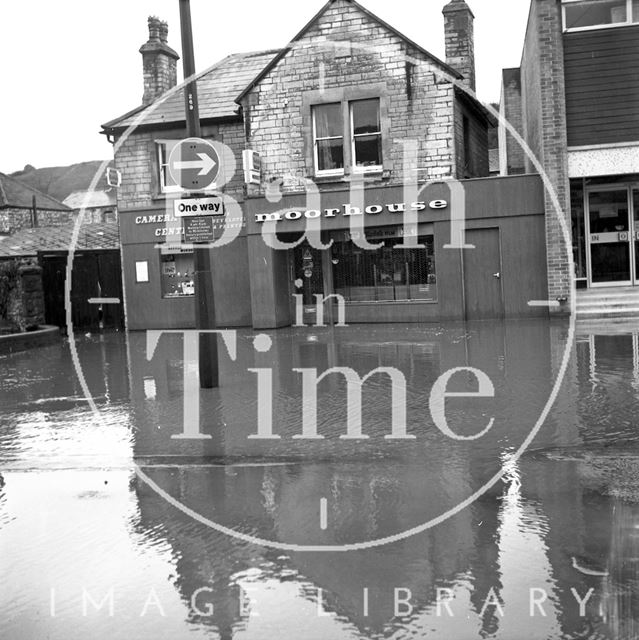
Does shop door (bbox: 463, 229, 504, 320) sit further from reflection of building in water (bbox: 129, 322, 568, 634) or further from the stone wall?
the stone wall

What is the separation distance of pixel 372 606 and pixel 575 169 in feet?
50.1

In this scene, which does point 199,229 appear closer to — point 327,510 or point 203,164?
point 203,164

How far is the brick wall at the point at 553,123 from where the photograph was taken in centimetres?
1733

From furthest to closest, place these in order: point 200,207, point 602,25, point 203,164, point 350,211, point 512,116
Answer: point 512,116 < point 350,211 < point 602,25 < point 200,207 < point 203,164

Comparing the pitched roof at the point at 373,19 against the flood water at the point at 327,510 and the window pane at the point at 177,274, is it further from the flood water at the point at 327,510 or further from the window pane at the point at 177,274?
the flood water at the point at 327,510

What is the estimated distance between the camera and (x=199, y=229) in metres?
10.5

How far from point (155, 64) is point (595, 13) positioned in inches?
520

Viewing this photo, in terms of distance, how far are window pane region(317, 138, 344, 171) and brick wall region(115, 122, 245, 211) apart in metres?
3.38

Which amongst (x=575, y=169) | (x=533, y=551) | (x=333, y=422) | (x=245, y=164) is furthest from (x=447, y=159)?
(x=533, y=551)

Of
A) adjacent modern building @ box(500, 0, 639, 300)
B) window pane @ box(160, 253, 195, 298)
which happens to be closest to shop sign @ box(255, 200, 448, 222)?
adjacent modern building @ box(500, 0, 639, 300)

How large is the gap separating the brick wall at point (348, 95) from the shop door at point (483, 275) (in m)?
1.77

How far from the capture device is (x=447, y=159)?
746 inches

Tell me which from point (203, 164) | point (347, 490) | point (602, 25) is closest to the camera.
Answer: point (347, 490)

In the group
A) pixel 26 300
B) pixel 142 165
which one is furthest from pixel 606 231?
pixel 26 300
